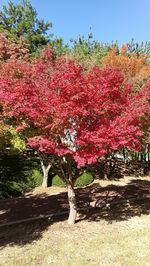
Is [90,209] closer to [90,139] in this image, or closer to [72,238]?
[72,238]

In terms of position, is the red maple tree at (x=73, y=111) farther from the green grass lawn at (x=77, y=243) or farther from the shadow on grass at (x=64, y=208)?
the shadow on grass at (x=64, y=208)

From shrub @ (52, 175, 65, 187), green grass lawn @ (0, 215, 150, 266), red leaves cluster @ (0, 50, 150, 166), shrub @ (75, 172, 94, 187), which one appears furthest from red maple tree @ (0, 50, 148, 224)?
shrub @ (75, 172, 94, 187)

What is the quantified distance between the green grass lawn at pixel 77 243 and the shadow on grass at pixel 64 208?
0.14 ft

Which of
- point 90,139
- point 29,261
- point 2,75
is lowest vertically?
point 29,261

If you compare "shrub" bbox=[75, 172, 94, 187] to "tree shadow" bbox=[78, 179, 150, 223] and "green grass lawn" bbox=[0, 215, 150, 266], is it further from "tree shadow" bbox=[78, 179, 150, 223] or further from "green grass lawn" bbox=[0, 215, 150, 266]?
"green grass lawn" bbox=[0, 215, 150, 266]

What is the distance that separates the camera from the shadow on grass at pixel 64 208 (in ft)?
40.8

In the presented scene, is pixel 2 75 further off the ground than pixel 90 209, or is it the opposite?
pixel 2 75

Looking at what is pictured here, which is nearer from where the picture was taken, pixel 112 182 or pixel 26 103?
pixel 26 103

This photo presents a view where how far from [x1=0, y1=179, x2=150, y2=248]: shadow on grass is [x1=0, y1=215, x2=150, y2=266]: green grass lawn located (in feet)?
0.14

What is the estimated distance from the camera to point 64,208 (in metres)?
15.8

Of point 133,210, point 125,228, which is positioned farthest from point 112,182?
point 125,228

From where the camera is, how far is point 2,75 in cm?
1208

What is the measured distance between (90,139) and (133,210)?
6453mm

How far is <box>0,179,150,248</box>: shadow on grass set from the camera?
1244cm
